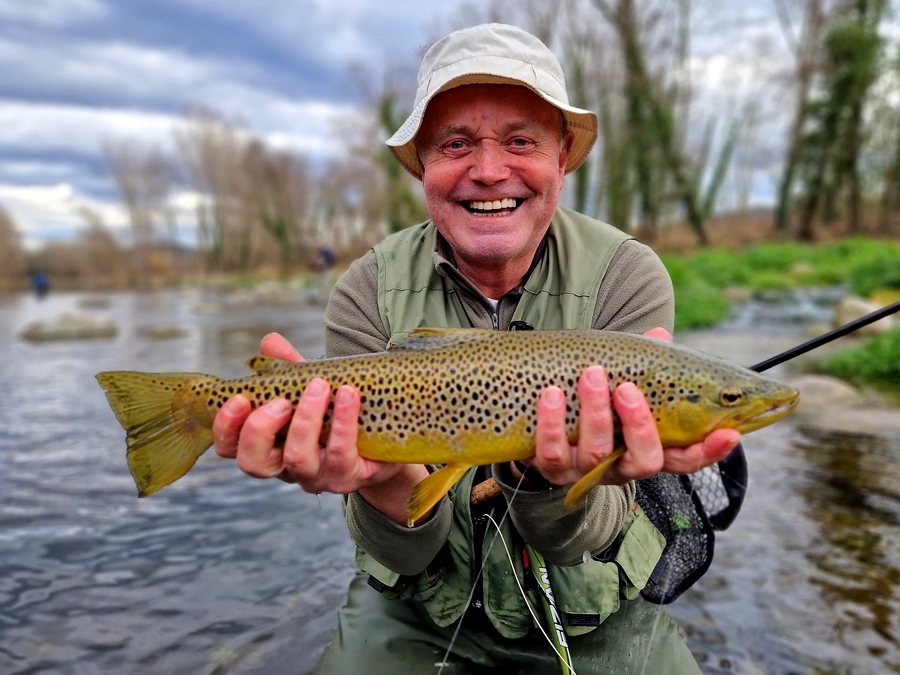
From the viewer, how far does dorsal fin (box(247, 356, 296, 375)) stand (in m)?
2.17

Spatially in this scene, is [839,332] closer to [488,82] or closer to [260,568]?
[488,82]

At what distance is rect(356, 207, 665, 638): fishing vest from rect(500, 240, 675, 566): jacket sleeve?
7 centimetres

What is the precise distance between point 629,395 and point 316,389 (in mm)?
884

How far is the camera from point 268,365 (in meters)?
2.18

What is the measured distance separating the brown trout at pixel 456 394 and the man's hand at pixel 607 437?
0.16ft

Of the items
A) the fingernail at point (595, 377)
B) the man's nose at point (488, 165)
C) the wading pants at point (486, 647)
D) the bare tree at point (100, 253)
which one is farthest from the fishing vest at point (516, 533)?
the bare tree at point (100, 253)

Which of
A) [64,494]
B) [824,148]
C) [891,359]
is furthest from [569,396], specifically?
[824,148]

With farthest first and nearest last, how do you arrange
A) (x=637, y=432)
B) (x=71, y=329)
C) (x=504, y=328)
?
1. (x=71, y=329)
2. (x=504, y=328)
3. (x=637, y=432)

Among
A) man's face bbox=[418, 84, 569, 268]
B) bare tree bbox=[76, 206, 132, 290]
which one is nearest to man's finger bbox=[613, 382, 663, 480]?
man's face bbox=[418, 84, 569, 268]

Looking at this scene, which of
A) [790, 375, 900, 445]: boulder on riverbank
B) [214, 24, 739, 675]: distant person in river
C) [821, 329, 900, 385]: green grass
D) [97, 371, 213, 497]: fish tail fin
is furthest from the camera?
[821, 329, 900, 385]: green grass

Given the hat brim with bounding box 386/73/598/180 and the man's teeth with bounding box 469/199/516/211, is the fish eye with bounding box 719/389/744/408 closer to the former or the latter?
the man's teeth with bounding box 469/199/516/211

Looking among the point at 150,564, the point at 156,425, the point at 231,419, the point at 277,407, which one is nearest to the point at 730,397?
the point at 277,407

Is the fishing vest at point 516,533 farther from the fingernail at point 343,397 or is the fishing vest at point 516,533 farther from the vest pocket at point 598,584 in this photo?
the fingernail at point 343,397

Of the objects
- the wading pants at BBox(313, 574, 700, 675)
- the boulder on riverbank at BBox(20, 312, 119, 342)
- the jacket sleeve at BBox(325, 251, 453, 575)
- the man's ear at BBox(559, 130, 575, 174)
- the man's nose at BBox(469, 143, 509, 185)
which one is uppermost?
the man's ear at BBox(559, 130, 575, 174)
